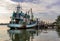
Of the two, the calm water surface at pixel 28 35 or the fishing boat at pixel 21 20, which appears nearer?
the calm water surface at pixel 28 35

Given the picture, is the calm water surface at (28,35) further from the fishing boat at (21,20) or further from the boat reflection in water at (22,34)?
the fishing boat at (21,20)

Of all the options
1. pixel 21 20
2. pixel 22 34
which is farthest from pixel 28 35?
pixel 21 20

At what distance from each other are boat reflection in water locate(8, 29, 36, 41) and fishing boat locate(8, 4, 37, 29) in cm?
14

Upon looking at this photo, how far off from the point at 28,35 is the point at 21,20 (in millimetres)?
437

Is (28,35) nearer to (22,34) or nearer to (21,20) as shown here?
(22,34)

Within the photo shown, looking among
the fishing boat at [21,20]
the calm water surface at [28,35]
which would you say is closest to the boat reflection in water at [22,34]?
the calm water surface at [28,35]

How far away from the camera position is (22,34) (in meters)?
4.16

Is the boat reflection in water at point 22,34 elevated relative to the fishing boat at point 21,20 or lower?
lower

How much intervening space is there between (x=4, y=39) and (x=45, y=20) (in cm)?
109

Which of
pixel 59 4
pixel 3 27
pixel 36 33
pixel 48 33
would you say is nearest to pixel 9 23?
pixel 3 27

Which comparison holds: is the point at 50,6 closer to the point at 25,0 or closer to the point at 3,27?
the point at 25,0

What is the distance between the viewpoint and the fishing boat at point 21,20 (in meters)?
4.16

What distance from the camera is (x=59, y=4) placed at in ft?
13.9

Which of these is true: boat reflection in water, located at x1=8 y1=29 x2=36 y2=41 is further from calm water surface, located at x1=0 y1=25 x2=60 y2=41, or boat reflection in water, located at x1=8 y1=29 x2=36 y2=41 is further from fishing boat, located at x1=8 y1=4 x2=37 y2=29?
fishing boat, located at x1=8 y1=4 x2=37 y2=29
